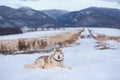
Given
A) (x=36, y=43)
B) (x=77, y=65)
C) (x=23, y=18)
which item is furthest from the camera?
(x=23, y=18)

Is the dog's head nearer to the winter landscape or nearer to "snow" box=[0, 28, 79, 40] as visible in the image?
the winter landscape

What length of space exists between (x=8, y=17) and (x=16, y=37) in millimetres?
253

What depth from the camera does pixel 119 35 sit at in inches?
179

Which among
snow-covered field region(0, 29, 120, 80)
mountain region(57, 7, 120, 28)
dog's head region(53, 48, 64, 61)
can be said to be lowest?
snow-covered field region(0, 29, 120, 80)

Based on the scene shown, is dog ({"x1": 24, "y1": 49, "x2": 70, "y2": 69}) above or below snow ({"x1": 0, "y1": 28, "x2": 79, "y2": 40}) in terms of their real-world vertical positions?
below

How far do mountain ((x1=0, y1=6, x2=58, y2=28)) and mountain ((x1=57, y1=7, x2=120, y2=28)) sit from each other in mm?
178

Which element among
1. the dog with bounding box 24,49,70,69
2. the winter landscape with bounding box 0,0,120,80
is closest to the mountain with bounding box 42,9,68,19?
the winter landscape with bounding box 0,0,120,80

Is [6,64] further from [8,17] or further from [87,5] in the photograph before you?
[87,5]

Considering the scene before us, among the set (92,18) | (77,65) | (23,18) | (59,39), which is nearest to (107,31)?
(92,18)

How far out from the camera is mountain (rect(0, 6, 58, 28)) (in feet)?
14.9

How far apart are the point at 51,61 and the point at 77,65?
0.28 meters

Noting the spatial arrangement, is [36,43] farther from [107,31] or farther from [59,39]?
[107,31]

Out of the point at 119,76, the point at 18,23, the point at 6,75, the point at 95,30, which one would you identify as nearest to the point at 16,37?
the point at 18,23

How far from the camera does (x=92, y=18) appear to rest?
4.73 meters
